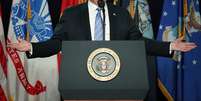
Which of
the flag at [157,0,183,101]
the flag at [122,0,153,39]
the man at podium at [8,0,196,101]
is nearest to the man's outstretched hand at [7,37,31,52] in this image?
the man at podium at [8,0,196,101]

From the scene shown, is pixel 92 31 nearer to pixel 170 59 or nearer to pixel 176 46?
pixel 176 46

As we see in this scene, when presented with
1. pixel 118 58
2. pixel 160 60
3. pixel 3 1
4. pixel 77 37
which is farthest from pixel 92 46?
pixel 3 1

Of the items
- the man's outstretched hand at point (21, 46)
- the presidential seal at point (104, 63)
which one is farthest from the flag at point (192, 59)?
the presidential seal at point (104, 63)

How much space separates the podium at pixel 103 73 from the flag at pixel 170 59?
298cm

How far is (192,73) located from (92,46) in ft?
10.5

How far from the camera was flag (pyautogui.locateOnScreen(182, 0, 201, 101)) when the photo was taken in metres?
5.03

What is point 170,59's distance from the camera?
16.6 ft

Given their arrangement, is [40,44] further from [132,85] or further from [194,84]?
[194,84]

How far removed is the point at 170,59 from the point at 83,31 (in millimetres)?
2576

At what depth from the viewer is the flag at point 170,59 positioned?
506 centimetres

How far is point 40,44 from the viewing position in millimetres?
2668

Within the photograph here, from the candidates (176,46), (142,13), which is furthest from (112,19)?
(142,13)

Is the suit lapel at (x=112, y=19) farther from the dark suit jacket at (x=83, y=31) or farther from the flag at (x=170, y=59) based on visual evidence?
the flag at (x=170, y=59)

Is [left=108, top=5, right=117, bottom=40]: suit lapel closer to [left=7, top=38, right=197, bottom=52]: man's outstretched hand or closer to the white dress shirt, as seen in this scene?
the white dress shirt
